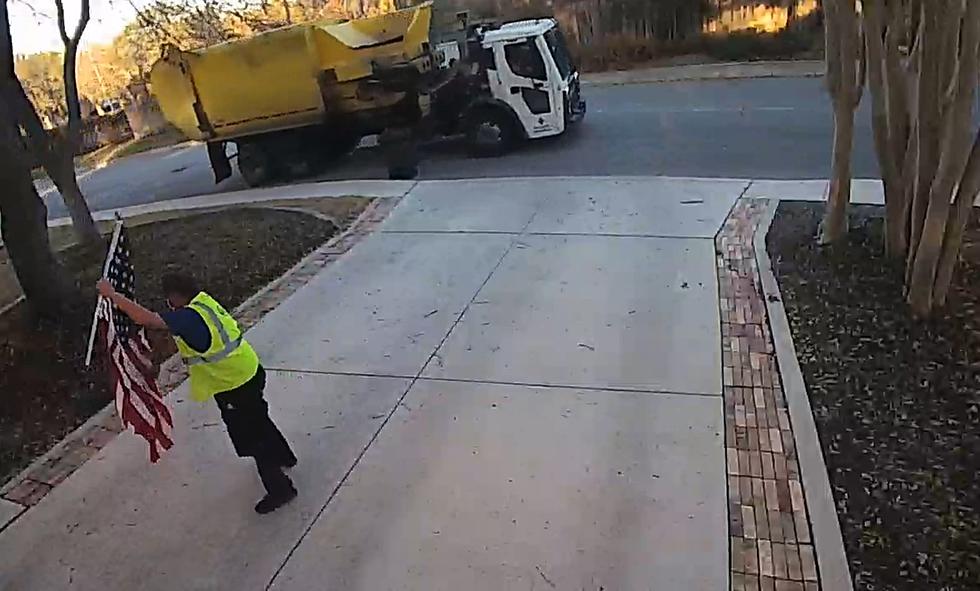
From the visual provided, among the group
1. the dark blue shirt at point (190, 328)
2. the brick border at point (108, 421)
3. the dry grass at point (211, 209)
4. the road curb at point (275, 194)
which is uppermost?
the dark blue shirt at point (190, 328)

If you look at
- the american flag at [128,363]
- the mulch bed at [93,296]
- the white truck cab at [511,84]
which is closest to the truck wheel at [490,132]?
the white truck cab at [511,84]

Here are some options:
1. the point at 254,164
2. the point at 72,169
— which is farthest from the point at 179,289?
the point at 254,164

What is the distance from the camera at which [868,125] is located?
44.2 ft

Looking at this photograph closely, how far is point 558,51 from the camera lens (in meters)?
13.4

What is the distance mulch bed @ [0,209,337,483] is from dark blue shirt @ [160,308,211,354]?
207 cm

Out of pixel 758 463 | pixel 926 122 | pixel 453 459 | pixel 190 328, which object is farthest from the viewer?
Answer: pixel 926 122

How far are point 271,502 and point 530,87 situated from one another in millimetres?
9740

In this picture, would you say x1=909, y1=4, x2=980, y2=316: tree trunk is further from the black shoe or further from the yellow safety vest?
the yellow safety vest

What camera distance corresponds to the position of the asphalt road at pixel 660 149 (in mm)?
11992

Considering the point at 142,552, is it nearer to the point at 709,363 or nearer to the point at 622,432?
the point at 622,432

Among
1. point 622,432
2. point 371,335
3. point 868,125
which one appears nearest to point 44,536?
point 371,335

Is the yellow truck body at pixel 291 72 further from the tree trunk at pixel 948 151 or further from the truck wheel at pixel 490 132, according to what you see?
the tree trunk at pixel 948 151

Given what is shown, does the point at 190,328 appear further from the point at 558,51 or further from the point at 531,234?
the point at 558,51

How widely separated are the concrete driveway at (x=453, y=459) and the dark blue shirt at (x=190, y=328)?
108 cm
